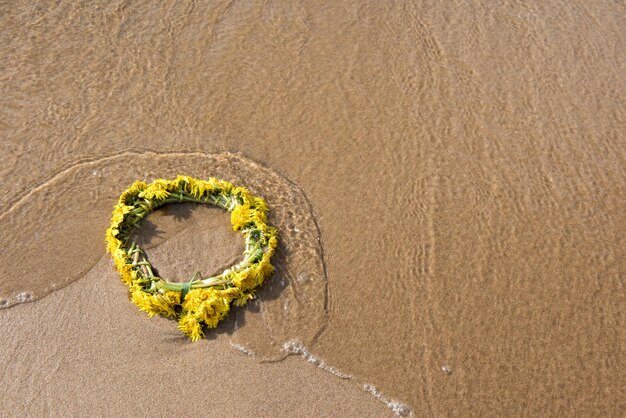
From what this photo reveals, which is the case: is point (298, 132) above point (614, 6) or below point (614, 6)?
below

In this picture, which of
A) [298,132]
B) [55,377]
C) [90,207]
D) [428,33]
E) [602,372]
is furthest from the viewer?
[428,33]

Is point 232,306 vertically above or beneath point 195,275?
beneath

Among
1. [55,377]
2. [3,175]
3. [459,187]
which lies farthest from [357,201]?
[3,175]

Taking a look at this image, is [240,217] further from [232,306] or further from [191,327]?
[191,327]

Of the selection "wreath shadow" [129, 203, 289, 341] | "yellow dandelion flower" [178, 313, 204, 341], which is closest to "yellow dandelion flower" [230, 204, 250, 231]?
"wreath shadow" [129, 203, 289, 341]

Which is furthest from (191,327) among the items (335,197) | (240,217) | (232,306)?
(335,197)

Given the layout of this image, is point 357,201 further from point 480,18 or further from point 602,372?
point 480,18

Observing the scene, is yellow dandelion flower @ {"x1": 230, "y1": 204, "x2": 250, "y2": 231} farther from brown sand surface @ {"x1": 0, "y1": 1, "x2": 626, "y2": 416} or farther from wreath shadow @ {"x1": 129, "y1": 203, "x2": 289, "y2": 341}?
wreath shadow @ {"x1": 129, "y1": 203, "x2": 289, "y2": 341}
